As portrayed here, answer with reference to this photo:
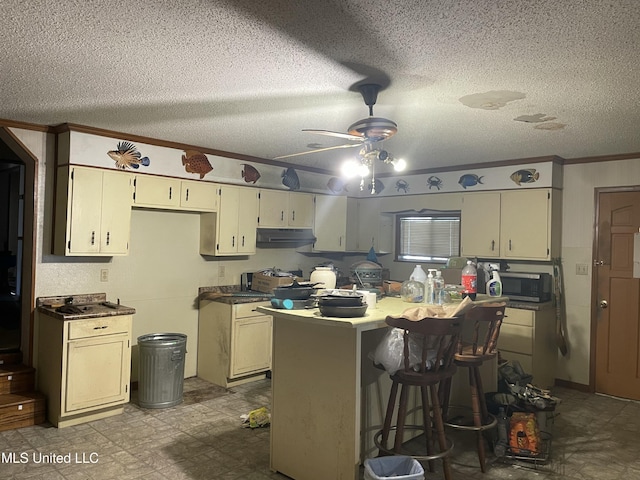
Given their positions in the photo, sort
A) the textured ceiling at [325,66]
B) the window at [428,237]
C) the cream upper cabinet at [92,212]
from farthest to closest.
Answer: the window at [428,237], the cream upper cabinet at [92,212], the textured ceiling at [325,66]

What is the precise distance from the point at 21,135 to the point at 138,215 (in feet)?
3.86

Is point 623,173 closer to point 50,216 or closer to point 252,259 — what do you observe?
point 252,259

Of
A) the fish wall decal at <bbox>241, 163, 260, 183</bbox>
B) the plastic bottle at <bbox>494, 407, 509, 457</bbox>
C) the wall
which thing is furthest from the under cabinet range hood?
the plastic bottle at <bbox>494, 407, 509, 457</bbox>

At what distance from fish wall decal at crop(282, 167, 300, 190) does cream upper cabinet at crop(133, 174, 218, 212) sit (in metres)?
1.02

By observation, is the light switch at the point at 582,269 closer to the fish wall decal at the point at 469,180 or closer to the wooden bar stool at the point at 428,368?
the fish wall decal at the point at 469,180

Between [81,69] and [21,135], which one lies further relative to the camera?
[21,135]

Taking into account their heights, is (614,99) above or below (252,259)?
above

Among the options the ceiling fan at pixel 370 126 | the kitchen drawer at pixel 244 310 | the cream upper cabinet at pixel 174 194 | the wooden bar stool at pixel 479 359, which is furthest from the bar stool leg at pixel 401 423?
the cream upper cabinet at pixel 174 194

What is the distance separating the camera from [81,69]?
8.63 ft

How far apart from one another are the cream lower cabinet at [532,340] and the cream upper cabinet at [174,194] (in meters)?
3.28

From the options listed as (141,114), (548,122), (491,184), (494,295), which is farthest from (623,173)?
(141,114)

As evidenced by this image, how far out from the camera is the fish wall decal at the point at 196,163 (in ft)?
15.4

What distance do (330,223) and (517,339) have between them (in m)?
2.63

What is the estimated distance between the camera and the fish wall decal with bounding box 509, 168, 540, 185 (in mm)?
4968
